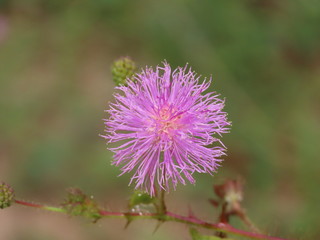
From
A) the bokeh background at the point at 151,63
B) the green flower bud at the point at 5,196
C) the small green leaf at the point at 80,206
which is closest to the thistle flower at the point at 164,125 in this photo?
the small green leaf at the point at 80,206

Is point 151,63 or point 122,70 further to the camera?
point 151,63

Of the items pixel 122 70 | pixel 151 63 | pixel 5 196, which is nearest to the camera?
pixel 5 196

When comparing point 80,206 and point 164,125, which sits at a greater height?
point 164,125

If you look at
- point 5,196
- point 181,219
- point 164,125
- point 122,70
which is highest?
point 122,70

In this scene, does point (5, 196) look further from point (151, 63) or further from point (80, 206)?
point (151, 63)

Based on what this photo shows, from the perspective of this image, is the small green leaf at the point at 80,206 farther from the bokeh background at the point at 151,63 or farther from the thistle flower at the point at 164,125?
the bokeh background at the point at 151,63

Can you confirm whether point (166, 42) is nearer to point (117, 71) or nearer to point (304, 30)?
point (304, 30)

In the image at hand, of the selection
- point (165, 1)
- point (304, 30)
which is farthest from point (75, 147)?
point (304, 30)

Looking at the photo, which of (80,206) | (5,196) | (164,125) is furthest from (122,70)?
(5,196)

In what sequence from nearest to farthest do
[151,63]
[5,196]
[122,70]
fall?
[5,196], [122,70], [151,63]
